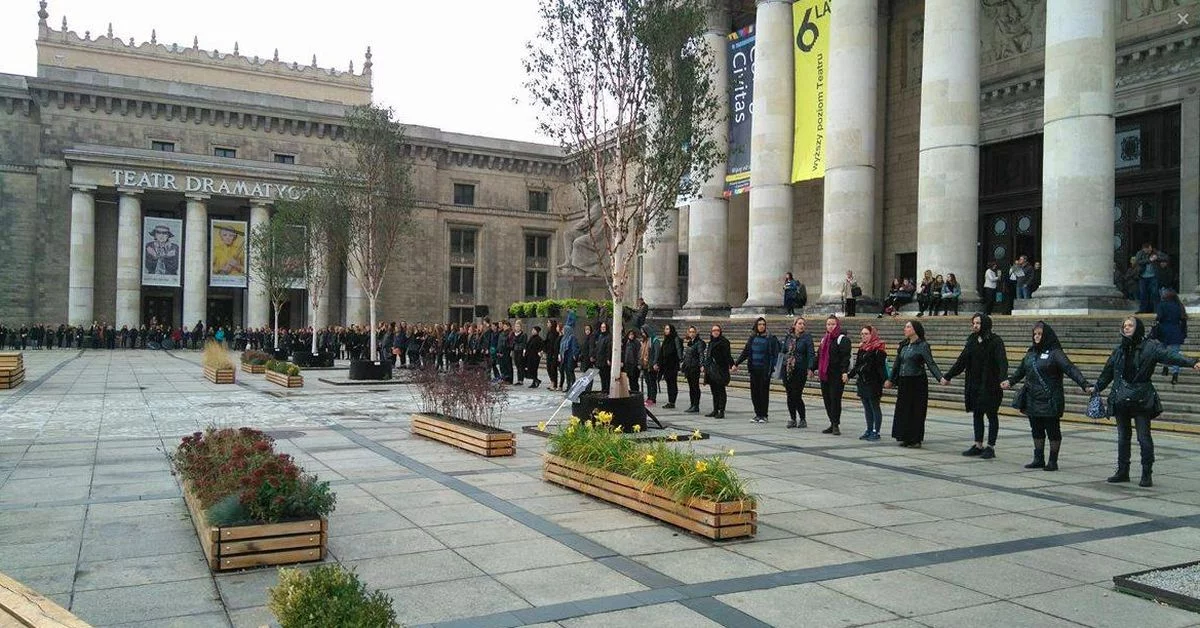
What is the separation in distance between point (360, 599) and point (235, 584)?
2.38 meters

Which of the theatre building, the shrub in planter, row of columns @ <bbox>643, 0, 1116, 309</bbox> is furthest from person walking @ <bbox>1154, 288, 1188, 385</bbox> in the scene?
the theatre building

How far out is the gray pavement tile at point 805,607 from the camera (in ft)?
16.4

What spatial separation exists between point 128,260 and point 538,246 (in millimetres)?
28385

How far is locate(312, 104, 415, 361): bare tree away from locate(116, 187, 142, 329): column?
28329mm

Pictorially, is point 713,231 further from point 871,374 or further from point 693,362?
point 871,374

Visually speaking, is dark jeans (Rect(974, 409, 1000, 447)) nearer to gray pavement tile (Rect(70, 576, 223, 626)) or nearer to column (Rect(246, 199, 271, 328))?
gray pavement tile (Rect(70, 576, 223, 626))

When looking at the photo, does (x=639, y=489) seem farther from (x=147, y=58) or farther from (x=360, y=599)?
(x=147, y=58)

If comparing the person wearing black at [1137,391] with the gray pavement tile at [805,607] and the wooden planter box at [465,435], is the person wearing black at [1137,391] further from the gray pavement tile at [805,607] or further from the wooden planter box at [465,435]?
the wooden planter box at [465,435]

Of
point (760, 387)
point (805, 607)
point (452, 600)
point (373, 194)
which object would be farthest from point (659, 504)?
point (373, 194)

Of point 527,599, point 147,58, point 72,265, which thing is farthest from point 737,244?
point 147,58

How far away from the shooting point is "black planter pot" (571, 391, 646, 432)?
12789mm

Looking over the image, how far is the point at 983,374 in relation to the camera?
1129 cm

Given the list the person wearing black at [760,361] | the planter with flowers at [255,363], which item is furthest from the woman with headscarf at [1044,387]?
the planter with flowers at [255,363]

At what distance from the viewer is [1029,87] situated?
2831 cm
